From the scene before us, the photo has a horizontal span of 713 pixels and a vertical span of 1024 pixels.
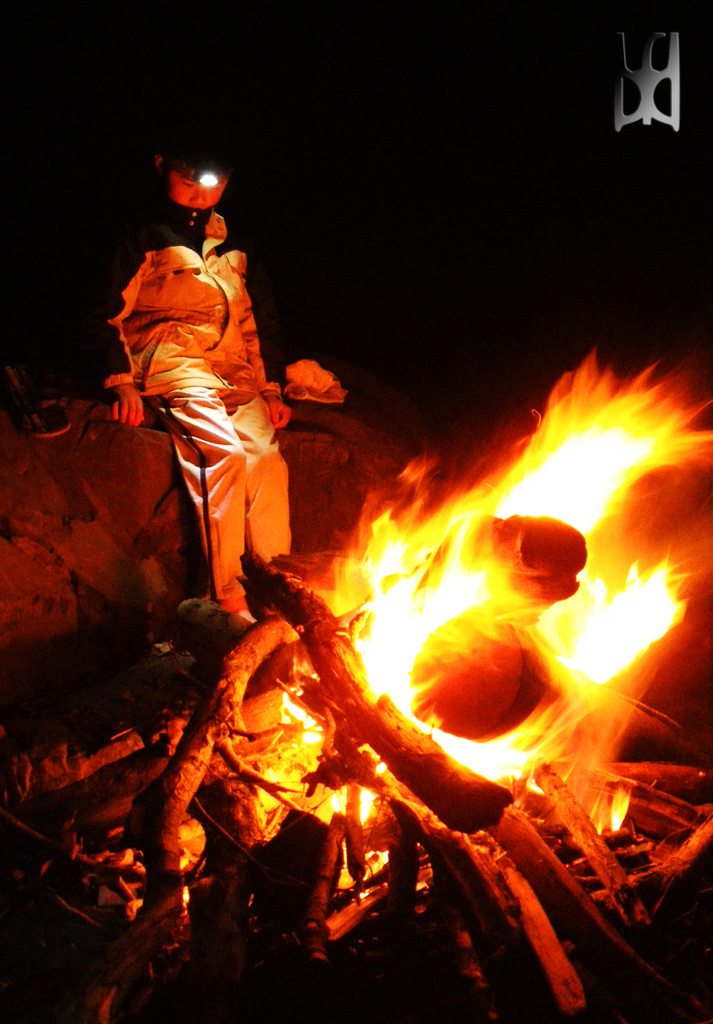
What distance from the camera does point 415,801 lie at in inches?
80.4

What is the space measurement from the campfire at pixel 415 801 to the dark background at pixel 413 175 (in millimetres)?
2620

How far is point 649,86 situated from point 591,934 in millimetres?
6869

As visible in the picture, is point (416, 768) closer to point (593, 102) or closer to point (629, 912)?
point (629, 912)

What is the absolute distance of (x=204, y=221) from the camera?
178 inches

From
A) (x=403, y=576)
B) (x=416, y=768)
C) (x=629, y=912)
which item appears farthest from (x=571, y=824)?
(x=403, y=576)

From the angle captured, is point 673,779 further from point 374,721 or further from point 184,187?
point 184,187

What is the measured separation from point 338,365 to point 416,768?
15.3 feet

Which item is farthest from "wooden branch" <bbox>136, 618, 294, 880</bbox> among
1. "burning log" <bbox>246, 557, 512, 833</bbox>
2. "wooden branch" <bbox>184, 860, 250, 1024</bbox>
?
"burning log" <bbox>246, 557, 512, 833</bbox>

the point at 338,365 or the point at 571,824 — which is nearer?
the point at 571,824

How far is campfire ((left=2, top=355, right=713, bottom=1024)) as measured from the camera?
5.02 ft

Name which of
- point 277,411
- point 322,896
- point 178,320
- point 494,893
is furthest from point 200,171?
point 494,893

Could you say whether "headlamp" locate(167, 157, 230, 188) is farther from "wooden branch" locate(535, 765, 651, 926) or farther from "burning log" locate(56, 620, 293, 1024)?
"wooden branch" locate(535, 765, 651, 926)

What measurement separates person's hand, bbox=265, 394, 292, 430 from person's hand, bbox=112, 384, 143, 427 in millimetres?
1062

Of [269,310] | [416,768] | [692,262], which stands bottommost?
[416,768]
